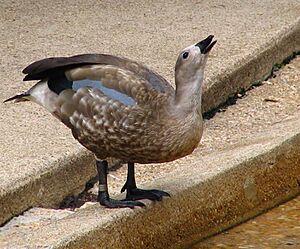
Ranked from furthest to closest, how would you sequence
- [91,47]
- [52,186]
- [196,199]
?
1. [91,47]
2. [52,186]
3. [196,199]

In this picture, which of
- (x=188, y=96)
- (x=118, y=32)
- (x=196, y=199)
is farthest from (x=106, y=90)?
(x=118, y=32)

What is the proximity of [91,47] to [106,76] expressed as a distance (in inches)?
108

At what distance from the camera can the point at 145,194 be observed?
4.84m

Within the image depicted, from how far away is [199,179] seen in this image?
503cm

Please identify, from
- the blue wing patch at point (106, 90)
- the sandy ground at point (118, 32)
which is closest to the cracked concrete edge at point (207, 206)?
the blue wing patch at point (106, 90)

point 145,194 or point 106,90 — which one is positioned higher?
point 106,90

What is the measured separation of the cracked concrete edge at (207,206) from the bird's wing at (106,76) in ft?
1.73

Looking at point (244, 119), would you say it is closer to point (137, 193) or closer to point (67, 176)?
point (67, 176)

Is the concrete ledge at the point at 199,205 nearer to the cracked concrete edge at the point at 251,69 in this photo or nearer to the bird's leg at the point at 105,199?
the bird's leg at the point at 105,199

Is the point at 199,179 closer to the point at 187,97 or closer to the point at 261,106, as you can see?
the point at 187,97

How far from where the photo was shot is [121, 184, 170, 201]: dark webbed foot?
15.8 ft

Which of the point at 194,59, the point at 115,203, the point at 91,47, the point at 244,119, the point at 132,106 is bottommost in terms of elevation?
the point at 115,203

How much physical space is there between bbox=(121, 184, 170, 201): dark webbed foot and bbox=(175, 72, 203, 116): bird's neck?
0.51m

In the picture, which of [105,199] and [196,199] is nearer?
[105,199]
